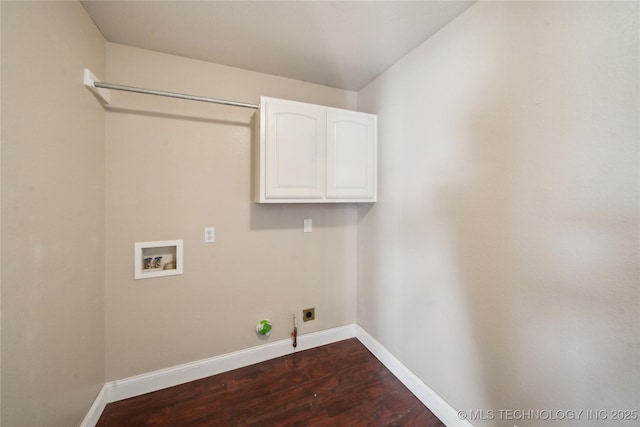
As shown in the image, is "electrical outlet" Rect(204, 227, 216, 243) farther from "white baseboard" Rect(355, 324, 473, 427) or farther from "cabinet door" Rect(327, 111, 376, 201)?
"white baseboard" Rect(355, 324, 473, 427)

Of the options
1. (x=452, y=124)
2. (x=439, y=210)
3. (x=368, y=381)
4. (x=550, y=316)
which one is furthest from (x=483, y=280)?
(x=368, y=381)

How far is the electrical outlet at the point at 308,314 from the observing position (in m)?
2.11

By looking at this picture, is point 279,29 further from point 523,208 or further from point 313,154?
point 523,208

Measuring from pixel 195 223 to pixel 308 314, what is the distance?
1.28 m

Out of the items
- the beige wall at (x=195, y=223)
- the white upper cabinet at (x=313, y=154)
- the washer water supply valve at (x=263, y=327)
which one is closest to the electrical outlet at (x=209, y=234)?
the beige wall at (x=195, y=223)

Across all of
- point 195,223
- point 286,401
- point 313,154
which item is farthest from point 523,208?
point 195,223

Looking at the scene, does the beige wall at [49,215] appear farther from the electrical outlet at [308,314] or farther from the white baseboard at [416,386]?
the white baseboard at [416,386]

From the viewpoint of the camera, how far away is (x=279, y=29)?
4.70ft

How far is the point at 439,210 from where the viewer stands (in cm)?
144

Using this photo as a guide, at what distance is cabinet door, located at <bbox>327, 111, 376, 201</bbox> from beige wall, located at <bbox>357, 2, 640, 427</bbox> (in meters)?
0.30

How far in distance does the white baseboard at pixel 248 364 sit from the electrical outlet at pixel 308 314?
15 cm

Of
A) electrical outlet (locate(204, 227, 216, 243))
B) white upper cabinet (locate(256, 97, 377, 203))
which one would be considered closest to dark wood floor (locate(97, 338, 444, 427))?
electrical outlet (locate(204, 227, 216, 243))

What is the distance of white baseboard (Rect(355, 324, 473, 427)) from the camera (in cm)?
136

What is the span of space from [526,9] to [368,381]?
2.37 m
